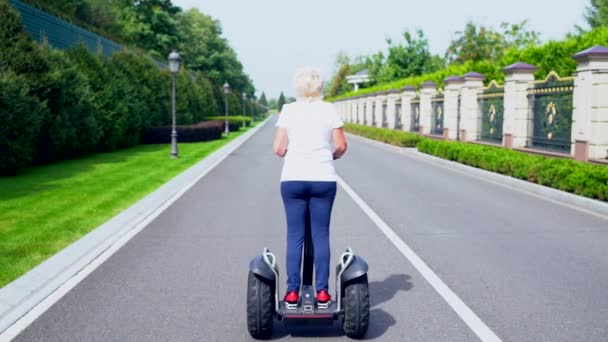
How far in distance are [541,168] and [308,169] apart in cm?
1088

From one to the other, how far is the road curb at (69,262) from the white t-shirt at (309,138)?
8.31ft

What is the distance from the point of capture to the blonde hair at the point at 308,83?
15.0 ft

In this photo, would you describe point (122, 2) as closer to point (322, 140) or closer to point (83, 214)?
point (83, 214)

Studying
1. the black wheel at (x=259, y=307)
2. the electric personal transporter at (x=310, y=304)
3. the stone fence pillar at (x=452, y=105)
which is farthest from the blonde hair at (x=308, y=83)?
the stone fence pillar at (x=452, y=105)

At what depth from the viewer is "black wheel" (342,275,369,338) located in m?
4.49

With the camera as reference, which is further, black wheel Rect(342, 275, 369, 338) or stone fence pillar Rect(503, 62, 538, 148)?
stone fence pillar Rect(503, 62, 538, 148)

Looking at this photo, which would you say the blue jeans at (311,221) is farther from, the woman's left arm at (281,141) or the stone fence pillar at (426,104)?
the stone fence pillar at (426,104)

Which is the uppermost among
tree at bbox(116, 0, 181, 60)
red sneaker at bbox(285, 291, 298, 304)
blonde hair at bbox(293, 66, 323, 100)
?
tree at bbox(116, 0, 181, 60)

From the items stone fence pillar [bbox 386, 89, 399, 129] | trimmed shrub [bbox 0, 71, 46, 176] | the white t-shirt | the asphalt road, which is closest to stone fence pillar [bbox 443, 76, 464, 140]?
stone fence pillar [bbox 386, 89, 399, 129]

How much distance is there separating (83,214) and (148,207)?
119cm

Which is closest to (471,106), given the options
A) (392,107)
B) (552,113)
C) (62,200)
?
(552,113)

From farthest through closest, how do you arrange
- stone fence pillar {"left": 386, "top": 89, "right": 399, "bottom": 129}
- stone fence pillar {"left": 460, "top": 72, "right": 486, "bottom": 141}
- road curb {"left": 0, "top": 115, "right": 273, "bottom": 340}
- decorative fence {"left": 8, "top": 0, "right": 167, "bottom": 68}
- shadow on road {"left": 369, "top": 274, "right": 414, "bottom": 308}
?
stone fence pillar {"left": 386, "top": 89, "right": 399, "bottom": 129} < stone fence pillar {"left": 460, "top": 72, "right": 486, "bottom": 141} < decorative fence {"left": 8, "top": 0, "right": 167, "bottom": 68} < shadow on road {"left": 369, "top": 274, "right": 414, "bottom": 308} < road curb {"left": 0, "top": 115, "right": 273, "bottom": 340}

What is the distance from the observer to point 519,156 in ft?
53.3

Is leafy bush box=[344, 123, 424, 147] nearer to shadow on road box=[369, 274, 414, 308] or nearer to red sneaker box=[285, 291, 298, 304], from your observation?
shadow on road box=[369, 274, 414, 308]
